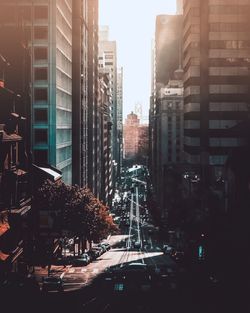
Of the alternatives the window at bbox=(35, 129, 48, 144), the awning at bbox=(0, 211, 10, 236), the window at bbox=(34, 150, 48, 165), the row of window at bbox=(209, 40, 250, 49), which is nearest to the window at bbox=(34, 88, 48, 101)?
the window at bbox=(35, 129, 48, 144)

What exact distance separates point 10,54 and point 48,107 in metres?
23.8

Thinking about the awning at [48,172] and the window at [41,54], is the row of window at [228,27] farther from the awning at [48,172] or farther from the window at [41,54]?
the awning at [48,172]

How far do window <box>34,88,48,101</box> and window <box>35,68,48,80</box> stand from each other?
1.50 meters

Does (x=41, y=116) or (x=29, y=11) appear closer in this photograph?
(x=29, y=11)

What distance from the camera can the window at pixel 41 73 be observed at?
81250 millimetres

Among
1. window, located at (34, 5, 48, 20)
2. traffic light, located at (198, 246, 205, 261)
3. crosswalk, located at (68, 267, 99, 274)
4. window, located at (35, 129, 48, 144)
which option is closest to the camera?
crosswalk, located at (68, 267, 99, 274)

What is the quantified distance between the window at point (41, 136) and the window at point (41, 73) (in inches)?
261

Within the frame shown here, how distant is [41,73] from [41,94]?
8.63ft

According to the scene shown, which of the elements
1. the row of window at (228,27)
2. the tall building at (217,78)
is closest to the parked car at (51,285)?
the tall building at (217,78)

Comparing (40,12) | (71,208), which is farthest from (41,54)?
(71,208)

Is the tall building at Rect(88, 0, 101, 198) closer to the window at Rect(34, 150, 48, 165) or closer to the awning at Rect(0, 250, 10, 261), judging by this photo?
the window at Rect(34, 150, 48, 165)

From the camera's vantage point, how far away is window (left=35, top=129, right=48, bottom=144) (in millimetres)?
80819

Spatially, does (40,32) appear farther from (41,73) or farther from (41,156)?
(41,156)

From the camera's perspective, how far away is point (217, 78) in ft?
357
